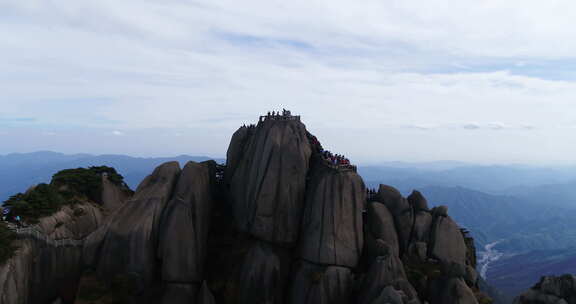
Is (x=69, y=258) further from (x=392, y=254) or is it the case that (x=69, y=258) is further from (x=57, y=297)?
(x=392, y=254)

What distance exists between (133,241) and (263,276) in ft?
48.4

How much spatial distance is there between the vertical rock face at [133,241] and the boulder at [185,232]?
1029 millimetres

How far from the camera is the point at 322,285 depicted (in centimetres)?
3806

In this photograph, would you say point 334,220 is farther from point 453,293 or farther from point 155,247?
point 155,247

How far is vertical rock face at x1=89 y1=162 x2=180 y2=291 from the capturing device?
39.4 metres

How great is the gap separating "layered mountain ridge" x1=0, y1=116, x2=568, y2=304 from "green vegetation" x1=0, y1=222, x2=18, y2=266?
99 centimetres

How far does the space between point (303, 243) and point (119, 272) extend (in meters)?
20.2

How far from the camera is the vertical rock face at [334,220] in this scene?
39625mm

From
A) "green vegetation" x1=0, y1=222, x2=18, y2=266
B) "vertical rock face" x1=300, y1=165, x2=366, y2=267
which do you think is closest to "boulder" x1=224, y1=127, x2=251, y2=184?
"vertical rock face" x1=300, y1=165, x2=366, y2=267

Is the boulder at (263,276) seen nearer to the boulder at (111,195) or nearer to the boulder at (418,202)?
the boulder at (418,202)

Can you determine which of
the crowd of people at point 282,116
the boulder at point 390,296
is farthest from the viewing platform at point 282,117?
the boulder at point 390,296

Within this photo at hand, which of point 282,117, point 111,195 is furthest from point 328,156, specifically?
point 111,195

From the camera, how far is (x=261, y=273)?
40.3m

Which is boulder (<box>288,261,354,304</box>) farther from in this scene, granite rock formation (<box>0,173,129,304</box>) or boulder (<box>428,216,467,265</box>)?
granite rock formation (<box>0,173,129,304</box>)
